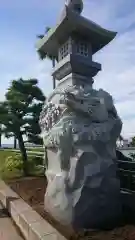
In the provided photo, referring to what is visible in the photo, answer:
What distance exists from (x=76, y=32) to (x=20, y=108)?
420cm

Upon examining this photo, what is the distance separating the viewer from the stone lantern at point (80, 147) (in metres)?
3.65

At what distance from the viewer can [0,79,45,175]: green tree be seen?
26.4 ft

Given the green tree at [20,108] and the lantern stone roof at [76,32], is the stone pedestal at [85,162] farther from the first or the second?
the green tree at [20,108]

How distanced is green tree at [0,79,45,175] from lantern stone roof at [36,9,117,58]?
3216 millimetres

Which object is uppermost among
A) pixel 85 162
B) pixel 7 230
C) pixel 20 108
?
pixel 20 108

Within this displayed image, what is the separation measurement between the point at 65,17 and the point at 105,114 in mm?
1834

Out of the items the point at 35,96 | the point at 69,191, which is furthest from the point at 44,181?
the point at 69,191

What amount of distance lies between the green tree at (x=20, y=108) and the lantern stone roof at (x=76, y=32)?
322 cm

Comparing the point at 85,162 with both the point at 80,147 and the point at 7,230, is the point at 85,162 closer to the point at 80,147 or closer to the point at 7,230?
the point at 80,147

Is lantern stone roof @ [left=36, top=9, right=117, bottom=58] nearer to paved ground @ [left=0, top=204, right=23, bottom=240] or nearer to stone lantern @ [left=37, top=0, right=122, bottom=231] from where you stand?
stone lantern @ [left=37, top=0, right=122, bottom=231]

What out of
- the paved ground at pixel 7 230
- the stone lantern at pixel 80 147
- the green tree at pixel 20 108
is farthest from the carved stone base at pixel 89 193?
the green tree at pixel 20 108

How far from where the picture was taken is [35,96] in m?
8.52

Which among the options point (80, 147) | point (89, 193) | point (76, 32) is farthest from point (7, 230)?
point (76, 32)

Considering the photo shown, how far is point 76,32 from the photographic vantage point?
457cm
